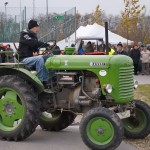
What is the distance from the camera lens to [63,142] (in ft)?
26.7

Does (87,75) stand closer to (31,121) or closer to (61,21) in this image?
Result: (31,121)

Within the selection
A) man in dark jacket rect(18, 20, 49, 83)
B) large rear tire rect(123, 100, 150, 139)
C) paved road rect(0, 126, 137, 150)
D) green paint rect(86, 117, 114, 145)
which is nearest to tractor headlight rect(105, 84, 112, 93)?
green paint rect(86, 117, 114, 145)

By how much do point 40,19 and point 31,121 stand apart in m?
18.3

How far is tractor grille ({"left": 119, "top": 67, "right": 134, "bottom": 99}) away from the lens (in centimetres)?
775

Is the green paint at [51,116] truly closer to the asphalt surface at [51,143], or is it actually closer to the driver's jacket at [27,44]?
the asphalt surface at [51,143]

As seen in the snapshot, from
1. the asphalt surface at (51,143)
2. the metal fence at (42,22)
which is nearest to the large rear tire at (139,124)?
the asphalt surface at (51,143)

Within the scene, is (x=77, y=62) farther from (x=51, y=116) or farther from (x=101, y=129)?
(x=51, y=116)

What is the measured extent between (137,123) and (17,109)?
223cm

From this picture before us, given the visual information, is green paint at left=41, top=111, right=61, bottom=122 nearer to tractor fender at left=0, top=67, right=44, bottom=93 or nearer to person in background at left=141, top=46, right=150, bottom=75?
tractor fender at left=0, top=67, right=44, bottom=93

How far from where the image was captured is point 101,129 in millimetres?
7430

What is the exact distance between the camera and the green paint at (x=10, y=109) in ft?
26.6

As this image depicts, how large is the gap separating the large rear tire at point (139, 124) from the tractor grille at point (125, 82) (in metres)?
0.65

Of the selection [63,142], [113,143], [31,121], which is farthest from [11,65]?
[113,143]

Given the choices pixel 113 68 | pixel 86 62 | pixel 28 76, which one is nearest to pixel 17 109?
pixel 28 76
